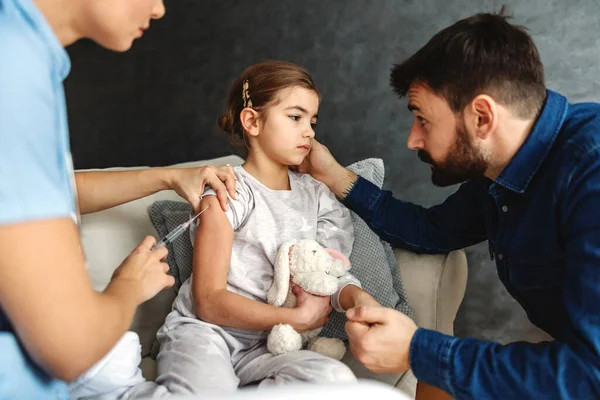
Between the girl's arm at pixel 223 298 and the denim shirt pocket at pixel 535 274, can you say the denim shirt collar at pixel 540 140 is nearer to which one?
the denim shirt pocket at pixel 535 274

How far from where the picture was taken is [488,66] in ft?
3.93

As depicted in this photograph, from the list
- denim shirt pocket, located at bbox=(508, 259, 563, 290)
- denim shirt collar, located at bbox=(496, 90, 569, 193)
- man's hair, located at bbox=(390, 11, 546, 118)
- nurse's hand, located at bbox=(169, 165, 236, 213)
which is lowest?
nurse's hand, located at bbox=(169, 165, 236, 213)

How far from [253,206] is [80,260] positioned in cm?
87

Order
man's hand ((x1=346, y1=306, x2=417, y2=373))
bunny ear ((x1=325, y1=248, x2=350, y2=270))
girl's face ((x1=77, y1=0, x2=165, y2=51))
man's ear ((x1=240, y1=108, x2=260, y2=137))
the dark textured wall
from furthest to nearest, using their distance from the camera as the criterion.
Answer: the dark textured wall → man's ear ((x1=240, y1=108, x2=260, y2=137)) → bunny ear ((x1=325, y1=248, x2=350, y2=270)) → man's hand ((x1=346, y1=306, x2=417, y2=373)) → girl's face ((x1=77, y1=0, x2=165, y2=51))

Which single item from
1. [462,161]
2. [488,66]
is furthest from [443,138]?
[488,66]

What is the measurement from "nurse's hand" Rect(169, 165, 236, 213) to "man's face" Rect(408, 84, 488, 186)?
45 centimetres

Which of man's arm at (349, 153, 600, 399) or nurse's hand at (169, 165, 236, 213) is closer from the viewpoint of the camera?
man's arm at (349, 153, 600, 399)

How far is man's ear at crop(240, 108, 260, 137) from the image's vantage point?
1602 millimetres

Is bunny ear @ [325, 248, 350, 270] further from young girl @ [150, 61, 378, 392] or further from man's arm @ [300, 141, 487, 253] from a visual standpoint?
man's arm @ [300, 141, 487, 253]

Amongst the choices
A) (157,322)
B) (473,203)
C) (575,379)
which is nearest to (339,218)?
(473,203)

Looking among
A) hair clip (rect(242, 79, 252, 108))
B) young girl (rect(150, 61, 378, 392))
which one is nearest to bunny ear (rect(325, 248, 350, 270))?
young girl (rect(150, 61, 378, 392))

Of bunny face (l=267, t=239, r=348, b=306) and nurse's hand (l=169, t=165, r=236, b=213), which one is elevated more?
nurse's hand (l=169, t=165, r=236, b=213)

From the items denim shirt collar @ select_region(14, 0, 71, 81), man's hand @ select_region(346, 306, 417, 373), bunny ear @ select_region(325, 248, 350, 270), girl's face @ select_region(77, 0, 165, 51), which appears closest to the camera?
denim shirt collar @ select_region(14, 0, 71, 81)

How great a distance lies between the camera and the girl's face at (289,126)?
5.15 ft
